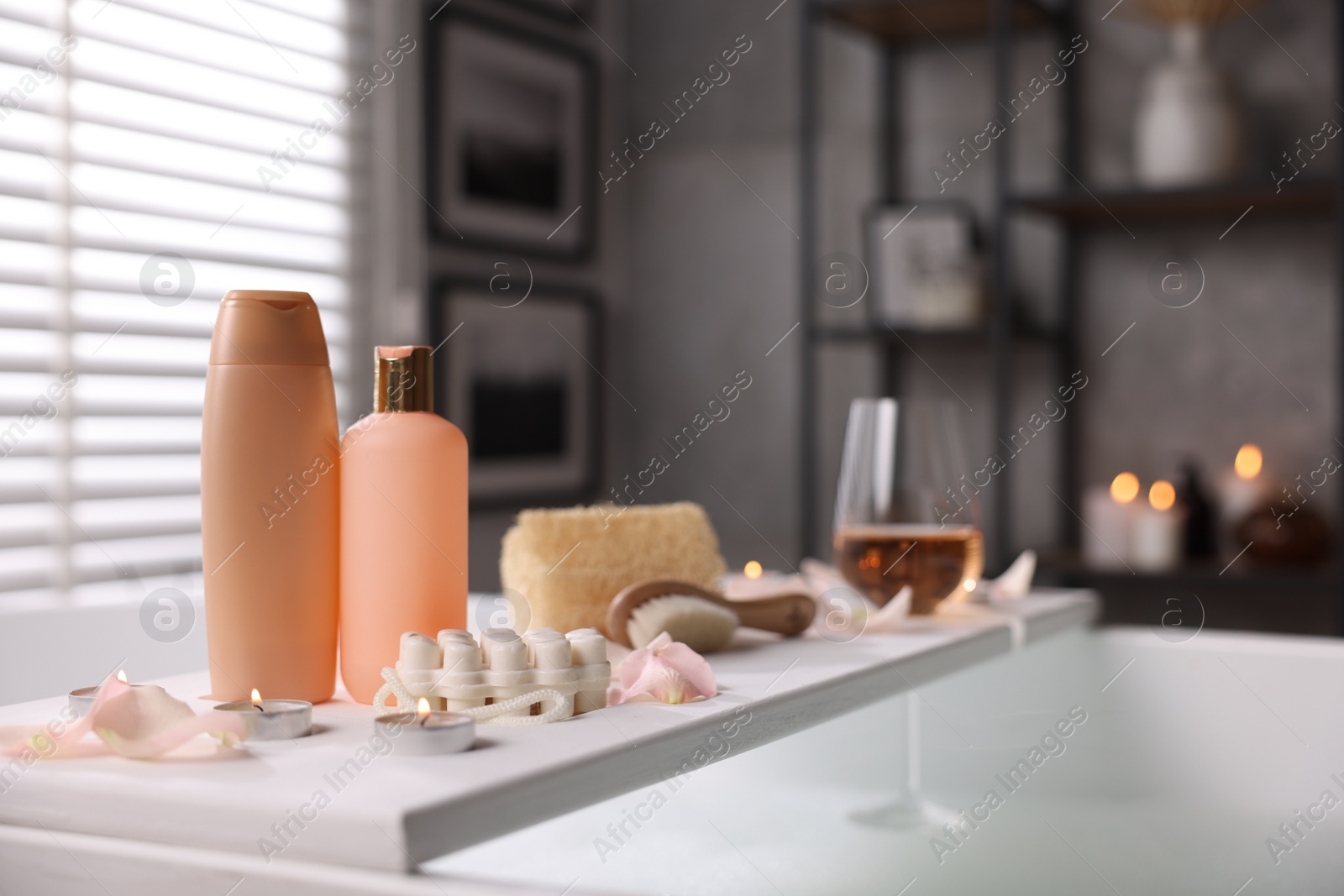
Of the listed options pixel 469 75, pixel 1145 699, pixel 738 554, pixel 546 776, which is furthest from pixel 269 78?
pixel 546 776

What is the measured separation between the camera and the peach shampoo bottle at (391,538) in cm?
58

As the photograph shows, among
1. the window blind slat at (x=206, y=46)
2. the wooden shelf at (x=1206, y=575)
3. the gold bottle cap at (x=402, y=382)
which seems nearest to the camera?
the gold bottle cap at (x=402, y=382)

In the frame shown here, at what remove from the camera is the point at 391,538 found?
581 millimetres

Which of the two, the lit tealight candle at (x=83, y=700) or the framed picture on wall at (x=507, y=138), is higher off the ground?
the framed picture on wall at (x=507, y=138)

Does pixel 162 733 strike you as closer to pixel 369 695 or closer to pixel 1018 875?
pixel 369 695

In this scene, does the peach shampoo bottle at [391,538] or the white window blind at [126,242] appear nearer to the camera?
the peach shampoo bottle at [391,538]

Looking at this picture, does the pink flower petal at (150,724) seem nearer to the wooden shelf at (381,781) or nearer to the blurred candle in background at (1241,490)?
the wooden shelf at (381,781)

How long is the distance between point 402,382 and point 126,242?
54.6 inches

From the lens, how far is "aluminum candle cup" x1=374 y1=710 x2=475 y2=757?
0.47 m

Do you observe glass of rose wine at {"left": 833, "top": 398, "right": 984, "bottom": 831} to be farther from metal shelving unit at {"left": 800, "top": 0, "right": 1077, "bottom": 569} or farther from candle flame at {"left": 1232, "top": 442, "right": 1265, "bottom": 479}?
candle flame at {"left": 1232, "top": 442, "right": 1265, "bottom": 479}

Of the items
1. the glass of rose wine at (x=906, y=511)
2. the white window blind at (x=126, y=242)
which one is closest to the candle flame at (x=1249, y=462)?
the glass of rose wine at (x=906, y=511)

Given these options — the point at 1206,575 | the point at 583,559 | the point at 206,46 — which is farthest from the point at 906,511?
the point at 206,46

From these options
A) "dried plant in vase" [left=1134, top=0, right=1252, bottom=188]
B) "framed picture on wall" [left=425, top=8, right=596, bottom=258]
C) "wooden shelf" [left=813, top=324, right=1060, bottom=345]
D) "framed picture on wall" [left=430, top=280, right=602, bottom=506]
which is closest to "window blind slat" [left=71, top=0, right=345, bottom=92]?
"framed picture on wall" [left=425, top=8, right=596, bottom=258]

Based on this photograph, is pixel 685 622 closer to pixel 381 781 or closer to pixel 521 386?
pixel 381 781
